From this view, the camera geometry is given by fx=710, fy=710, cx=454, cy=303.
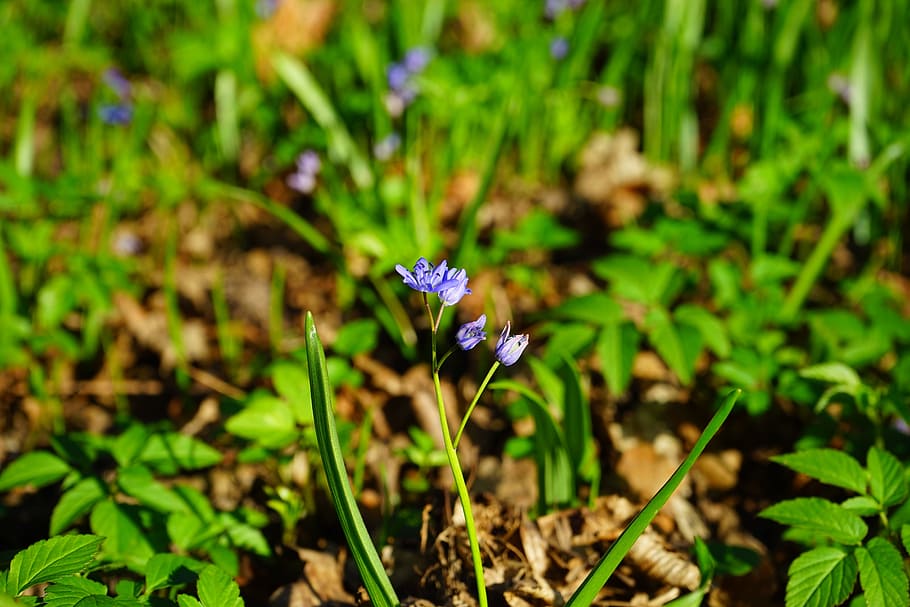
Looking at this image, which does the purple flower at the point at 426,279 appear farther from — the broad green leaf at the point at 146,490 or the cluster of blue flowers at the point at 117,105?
the cluster of blue flowers at the point at 117,105

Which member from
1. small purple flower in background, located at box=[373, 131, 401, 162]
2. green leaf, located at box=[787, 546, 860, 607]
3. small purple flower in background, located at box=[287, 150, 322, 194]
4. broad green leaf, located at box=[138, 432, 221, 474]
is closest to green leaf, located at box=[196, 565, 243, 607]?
broad green leaf, located at box=[138, 432, 221, 474]

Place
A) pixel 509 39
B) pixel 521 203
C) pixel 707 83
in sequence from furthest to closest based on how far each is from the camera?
1. pixel 707 83
2. pixel 509 39
3. pixel 521 203

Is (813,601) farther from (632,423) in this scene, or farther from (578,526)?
(632,423)

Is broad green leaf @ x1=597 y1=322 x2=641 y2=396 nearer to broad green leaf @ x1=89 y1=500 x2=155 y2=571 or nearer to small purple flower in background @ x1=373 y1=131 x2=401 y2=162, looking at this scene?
broad green leaf @ x1=89 y1=500 x2=155 y2=571

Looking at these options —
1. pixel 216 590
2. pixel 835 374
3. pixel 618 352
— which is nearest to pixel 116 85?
pixel 618 352

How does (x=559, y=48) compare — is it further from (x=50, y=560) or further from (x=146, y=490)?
(x=50, y=560)

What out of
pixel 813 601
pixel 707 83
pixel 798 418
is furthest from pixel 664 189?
pixel 813 601
